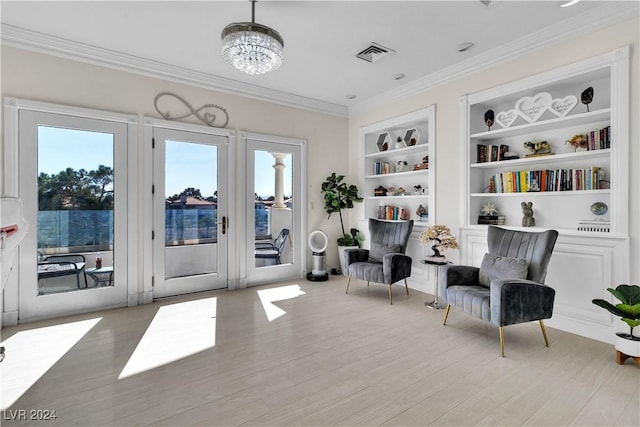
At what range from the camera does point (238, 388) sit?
7.18 ft

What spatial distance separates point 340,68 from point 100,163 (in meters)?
3.11

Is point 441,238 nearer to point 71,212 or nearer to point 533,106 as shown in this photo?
point 533,106

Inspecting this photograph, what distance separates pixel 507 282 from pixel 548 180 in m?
1.47

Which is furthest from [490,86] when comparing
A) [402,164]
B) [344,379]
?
[344,379]

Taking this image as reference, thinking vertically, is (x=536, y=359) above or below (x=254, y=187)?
below

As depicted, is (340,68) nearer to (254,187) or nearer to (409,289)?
(254,187)

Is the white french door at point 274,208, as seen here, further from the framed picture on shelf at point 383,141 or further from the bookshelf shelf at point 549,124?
the bookshelf shelf at point 549,124

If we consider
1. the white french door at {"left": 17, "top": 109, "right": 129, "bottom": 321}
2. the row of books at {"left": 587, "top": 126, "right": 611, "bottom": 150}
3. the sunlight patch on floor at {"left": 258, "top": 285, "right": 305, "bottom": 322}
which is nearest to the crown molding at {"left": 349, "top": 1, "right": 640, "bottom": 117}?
the row of books at {"left": 587, "top": 126, "right": 611, "bottom": 150}

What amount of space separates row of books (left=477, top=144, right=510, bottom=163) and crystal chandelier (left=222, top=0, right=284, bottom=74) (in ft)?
8.87

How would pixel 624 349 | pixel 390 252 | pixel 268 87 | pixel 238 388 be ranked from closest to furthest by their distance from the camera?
pixel 238 388, pixel 624 349, pixel 390 252, pixel 268 87

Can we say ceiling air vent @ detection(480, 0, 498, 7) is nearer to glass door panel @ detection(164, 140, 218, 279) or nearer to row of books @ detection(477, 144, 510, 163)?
row of books @ detection(477, 144, 510, 163)

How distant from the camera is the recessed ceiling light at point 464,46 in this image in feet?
11.8

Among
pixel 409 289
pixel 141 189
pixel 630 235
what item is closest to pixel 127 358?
pixel 141 189

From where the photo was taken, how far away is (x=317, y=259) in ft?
17.6
